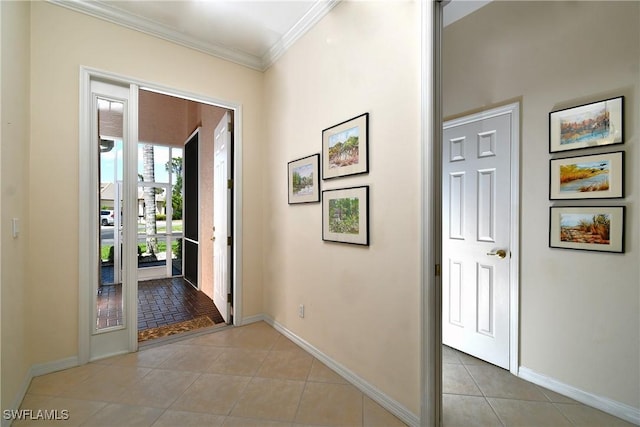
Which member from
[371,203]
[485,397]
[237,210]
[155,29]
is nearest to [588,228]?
[485,397]

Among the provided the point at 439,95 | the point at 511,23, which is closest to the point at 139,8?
the point at 439,95

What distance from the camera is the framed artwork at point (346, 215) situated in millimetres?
2035

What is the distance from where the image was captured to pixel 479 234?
2535 mm

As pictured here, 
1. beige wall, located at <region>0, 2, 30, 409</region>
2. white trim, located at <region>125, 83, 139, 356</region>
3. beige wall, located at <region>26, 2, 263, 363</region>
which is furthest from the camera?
white trim, located at <region>125, 83, 139, 356</region>

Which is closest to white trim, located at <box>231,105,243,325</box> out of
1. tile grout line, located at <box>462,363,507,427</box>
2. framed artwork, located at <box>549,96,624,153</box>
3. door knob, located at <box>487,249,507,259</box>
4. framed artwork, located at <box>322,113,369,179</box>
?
framed artwork, located at <box>322,113,369,179</box>

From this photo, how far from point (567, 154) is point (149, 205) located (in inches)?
240

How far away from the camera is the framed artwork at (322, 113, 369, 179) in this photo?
2.03 meters

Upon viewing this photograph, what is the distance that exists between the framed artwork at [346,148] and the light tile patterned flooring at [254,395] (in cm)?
157

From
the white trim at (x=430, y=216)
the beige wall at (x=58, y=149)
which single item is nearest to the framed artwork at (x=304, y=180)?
the white trim at (x=430, y=216)

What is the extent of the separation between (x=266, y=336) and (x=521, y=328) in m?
2.25

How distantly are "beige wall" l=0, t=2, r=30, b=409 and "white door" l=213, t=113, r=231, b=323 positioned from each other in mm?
1584

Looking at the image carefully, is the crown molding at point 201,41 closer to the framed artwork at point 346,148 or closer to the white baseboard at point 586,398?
the framed artwork at point 346,148

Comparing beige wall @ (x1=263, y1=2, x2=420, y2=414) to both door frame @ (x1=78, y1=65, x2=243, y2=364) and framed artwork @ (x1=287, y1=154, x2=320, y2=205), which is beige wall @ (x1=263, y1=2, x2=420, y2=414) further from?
door frame @ (x1=78, y1=65, x2=243, y2=364)

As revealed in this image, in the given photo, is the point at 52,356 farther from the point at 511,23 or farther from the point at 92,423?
the point at 511,23
